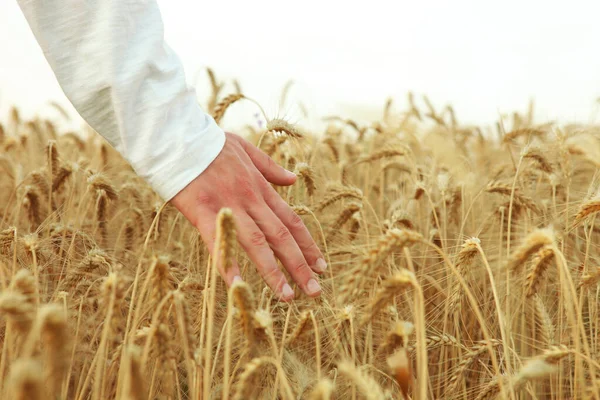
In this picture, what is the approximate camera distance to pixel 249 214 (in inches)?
51.4

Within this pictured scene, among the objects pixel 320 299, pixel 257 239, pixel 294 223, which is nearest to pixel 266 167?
pixel 294 223

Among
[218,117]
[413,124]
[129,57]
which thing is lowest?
[413,124]

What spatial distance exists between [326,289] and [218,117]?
710 mm

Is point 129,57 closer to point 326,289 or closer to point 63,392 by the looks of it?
point 63,392

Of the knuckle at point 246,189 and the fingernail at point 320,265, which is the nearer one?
the knuckle at point 246,189

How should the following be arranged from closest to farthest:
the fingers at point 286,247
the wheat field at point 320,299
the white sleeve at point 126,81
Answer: the wheat field at point 320,299 → the white sleeve at point 126,81 → the fingers at point 286,247

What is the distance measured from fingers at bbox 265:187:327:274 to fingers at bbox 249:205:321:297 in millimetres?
63

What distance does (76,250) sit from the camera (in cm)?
163

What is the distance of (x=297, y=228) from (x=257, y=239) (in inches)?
6.9

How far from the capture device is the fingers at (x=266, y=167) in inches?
57.9

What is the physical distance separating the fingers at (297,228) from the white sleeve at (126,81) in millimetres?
210

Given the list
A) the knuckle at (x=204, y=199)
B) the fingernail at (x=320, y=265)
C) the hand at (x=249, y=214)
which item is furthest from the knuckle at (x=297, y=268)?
the knuckle at (x=204, y=199)

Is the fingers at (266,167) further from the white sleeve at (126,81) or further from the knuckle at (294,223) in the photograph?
the white sleeve at (126,81)

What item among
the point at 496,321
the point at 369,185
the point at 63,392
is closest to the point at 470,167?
the point at 369,185
